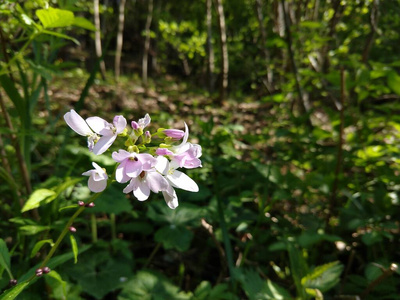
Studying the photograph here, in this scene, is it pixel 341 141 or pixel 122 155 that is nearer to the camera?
pixel 122 155

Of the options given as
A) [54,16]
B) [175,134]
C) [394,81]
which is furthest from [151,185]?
[394,81]

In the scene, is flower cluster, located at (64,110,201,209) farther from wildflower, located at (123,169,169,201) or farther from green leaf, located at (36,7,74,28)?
green leaf, located at (36,7,74,28)

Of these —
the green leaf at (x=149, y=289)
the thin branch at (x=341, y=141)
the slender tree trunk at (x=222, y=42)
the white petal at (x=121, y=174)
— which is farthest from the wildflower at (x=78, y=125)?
the slender tree trunk at (x=222, y=42)

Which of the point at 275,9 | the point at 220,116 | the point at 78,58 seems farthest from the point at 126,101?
the point at 78,58

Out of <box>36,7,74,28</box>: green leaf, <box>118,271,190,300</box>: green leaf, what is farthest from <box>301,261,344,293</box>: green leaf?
<box>36,7,74,28</box>: green leaf

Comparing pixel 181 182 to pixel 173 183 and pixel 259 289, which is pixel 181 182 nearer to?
pixel 173 183

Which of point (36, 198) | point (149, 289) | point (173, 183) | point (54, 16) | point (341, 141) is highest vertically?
point (54, 16)

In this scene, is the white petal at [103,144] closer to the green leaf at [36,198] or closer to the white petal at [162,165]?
the white petal at [162,165]
